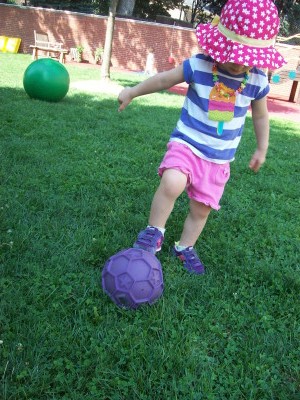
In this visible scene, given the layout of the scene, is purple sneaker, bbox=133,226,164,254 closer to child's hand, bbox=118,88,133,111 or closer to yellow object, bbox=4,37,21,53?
child's hand, bbox=118,88,133,111

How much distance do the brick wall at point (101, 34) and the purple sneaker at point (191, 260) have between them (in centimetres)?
2081

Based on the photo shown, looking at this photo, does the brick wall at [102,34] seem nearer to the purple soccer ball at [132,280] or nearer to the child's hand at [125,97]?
the child's hand at [125,97]

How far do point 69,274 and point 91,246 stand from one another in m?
0.36

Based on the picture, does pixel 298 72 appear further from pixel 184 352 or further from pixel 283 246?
pixel 184 352

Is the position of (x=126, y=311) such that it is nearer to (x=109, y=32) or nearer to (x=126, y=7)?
(x=109, y=32)

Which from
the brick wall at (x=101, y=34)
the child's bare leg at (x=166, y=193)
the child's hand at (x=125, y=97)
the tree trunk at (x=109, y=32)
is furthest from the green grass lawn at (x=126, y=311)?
the brick wall at (x=101, y=34)

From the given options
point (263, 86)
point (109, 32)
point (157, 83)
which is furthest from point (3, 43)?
point (263, 86)

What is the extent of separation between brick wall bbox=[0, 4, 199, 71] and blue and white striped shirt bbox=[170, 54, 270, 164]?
20.7 meters

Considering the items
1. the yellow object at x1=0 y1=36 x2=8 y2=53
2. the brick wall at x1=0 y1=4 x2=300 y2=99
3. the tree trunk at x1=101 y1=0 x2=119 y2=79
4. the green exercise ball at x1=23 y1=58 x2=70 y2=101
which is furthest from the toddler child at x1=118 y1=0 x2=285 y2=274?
the yellow object at x1=0 y1=36 x2=8 y2=53

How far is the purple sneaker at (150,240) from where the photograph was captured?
107 inches

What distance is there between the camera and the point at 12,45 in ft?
70.6

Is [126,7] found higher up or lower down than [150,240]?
lower down

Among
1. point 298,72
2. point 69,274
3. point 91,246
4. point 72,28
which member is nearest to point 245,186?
point 91,246

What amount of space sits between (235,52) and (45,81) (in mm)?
6076
